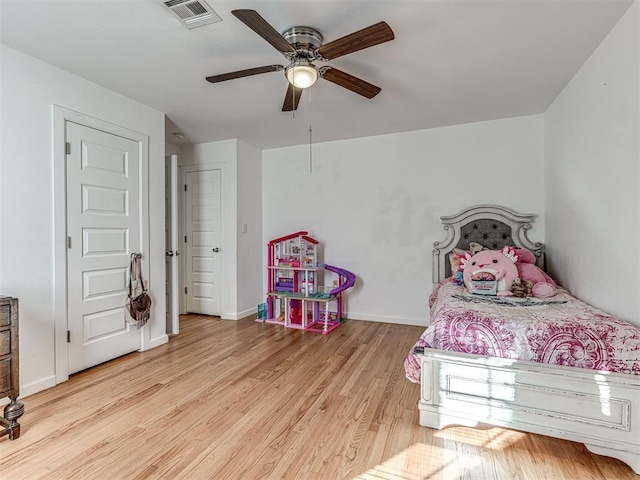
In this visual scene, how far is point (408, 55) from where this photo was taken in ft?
7.45

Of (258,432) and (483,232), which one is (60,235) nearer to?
(258,432)

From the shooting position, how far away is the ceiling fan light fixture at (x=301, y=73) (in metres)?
2.01

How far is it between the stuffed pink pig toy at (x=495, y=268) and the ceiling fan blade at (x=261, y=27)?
2291 millimetres

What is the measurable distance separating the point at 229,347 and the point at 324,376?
3.74 ft

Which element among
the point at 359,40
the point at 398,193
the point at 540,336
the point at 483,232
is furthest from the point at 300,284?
the point at 359,40

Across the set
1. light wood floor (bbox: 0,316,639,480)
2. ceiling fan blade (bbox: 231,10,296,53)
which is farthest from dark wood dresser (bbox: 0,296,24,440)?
ceiling fan blade (bbox: 231,10,296,53)

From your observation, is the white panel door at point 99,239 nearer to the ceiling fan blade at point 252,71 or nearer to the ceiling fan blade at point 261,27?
the ceiling fan blade at point 252,71

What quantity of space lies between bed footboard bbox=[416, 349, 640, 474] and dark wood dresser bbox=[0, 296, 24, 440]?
223 centimetres

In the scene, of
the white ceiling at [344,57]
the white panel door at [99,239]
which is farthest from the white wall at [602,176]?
the white panel door at [99,239]

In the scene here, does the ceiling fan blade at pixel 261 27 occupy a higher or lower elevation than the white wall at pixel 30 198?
higher

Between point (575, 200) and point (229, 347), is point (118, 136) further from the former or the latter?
point (575, 200)

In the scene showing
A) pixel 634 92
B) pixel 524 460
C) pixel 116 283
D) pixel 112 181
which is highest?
pixel 634 92

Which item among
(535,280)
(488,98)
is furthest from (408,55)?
(535,280)

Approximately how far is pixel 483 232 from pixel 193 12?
331 cm
